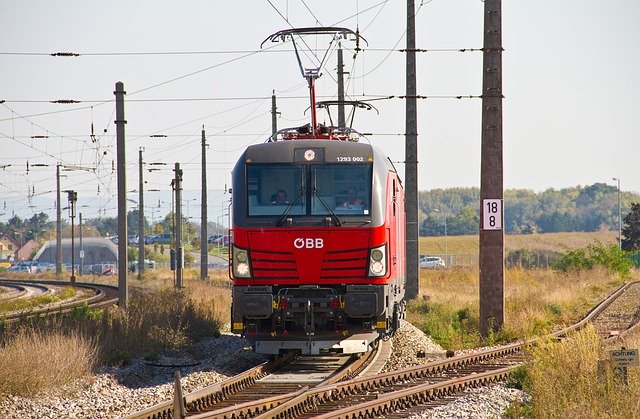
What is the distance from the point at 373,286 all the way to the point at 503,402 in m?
3.61

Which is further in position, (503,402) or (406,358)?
(406,358)

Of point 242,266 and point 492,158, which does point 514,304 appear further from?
point 242,266

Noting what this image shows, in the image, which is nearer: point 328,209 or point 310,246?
point 310,246

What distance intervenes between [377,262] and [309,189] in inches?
63.0

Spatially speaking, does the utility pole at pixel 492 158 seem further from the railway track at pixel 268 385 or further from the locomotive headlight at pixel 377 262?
the locomotive headlight at pixel 377 262

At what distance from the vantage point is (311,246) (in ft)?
56.5

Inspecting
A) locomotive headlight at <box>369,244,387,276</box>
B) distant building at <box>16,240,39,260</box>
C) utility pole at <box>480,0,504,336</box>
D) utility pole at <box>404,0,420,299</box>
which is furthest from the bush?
distant building at <box>16,240,39,260</box>

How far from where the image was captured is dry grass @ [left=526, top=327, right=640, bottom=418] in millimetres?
11906

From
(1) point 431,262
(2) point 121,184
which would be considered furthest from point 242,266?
(1) point 431,262

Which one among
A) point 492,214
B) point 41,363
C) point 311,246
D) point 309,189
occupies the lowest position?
point 41,363

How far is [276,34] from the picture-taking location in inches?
824

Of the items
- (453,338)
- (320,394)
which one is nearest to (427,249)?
(453,338)

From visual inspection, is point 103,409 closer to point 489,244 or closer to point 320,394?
point 320,394

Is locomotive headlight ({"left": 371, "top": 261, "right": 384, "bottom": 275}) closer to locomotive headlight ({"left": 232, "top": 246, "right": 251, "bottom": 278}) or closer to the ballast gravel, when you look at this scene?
locomotive headlight ({"left": 232, "top": 246, "right": 251, "bottom": 278})
